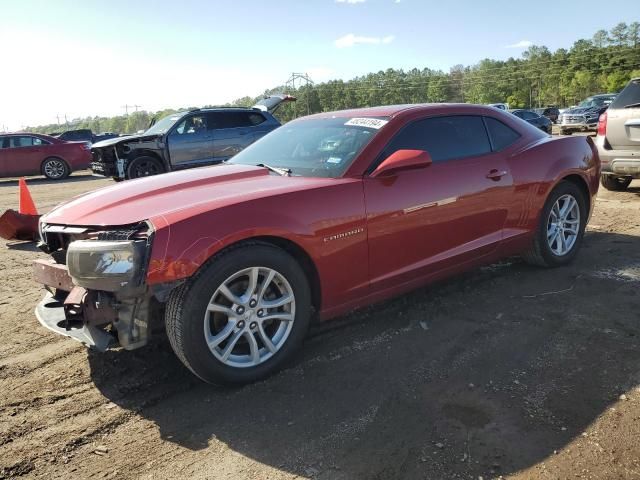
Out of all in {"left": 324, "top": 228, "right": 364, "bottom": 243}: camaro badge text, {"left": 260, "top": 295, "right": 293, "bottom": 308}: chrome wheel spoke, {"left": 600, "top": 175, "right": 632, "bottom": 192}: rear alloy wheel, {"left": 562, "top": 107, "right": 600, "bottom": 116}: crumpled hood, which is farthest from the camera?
{"left": 562, "top": 107, "right": 600, "bottom": 116}: crumpled hood

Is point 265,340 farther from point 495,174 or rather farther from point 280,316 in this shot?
point 495,174

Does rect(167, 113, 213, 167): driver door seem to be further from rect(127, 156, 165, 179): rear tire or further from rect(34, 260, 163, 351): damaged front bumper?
rect(34, 260, 163, 351): damaged front bumper

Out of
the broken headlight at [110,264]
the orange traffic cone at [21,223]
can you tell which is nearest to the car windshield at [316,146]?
the broken headlight at [110,264]

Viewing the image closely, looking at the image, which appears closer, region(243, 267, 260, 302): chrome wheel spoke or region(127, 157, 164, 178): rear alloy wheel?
region(243, 267, 260, 302): chrome wheel spoke

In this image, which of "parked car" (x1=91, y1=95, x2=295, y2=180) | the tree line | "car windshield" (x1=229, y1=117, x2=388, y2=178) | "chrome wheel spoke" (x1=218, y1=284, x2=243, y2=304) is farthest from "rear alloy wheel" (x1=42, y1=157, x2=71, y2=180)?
the tree line

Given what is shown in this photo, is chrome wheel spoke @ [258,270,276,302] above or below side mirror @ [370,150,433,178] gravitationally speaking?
below

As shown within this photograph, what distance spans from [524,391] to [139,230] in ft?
7.34

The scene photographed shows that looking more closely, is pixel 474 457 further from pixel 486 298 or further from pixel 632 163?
pixel 632 163

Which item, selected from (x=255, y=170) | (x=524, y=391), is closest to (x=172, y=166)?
(x=255, y=170)

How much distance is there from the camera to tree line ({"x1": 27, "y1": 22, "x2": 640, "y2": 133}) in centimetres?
8225

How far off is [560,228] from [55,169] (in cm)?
1671

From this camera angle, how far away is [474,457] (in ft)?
7.23

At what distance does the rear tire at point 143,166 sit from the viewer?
11.6 metres

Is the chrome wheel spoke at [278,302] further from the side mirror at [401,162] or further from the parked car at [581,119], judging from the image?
the parked car at [581,119]
